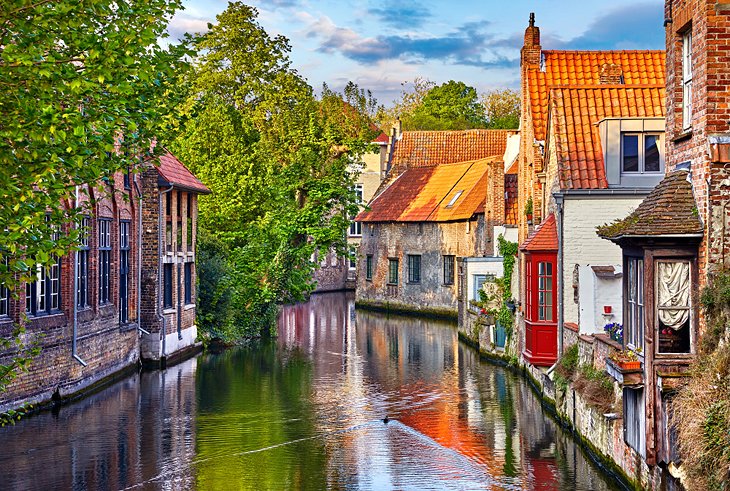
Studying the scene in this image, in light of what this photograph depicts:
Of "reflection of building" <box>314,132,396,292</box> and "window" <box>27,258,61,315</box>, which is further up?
"reflection of building" <box>314,132,396,292</box>

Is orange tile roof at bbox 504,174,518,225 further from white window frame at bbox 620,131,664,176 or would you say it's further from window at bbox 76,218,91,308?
window at bbox 76,218,91,308

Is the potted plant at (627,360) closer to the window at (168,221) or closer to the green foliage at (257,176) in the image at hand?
the window at (168,221)

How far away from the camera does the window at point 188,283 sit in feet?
107

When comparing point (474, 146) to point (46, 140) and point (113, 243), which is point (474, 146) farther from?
point (46, 140)

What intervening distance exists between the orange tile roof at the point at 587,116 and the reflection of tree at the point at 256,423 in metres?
7.72

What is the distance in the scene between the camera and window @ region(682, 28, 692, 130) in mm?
14109

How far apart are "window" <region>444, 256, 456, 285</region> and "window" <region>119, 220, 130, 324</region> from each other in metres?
20.2

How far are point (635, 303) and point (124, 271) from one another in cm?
1676

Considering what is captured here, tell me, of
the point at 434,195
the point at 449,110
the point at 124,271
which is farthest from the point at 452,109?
the point at 124,271

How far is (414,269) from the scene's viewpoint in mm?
48500

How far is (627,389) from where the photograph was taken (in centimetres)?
1423

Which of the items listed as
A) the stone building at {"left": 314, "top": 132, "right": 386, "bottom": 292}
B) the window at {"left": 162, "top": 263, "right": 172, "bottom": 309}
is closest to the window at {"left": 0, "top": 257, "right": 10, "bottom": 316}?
the window at {"left": 162, "top": 263, "right": 172, "bottom": 309}

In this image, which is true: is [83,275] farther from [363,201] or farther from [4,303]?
[363,201]

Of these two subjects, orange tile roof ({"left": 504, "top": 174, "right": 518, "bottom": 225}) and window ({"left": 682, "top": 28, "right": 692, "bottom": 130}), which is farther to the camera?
orange tile roof ({"left": 504, "top": 174, "right": 518, "bottom": 225})
